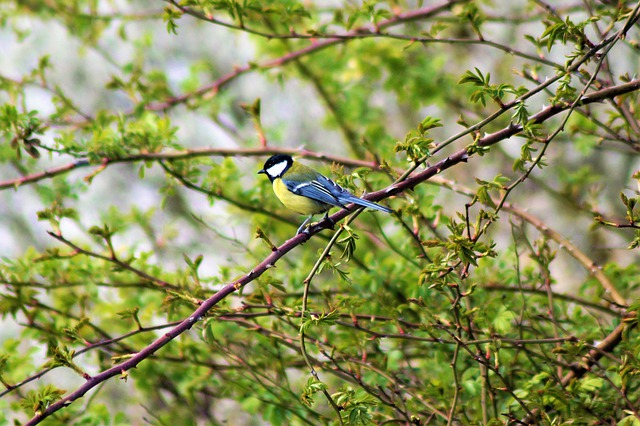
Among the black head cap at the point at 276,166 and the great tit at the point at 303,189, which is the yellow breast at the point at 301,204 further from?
the black head cap at the point at 276,166

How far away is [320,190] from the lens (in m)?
2.63

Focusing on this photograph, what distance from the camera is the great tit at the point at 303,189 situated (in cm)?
256

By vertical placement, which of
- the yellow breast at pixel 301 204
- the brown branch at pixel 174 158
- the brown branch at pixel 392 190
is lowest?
the brown branch at pixel 392 190

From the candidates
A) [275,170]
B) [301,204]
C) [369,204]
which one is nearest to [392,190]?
[369,204]

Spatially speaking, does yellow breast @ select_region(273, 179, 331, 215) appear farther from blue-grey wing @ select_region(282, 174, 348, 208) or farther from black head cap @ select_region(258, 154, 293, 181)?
black head cap @ select_region(258, 154, 293, 181)

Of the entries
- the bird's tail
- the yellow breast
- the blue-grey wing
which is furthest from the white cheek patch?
the bird's tail

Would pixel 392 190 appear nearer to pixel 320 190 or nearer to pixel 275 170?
pixel 320 190

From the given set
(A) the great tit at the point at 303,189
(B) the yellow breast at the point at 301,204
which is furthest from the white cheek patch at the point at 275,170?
(B) the yellow breast at the point at 301,204

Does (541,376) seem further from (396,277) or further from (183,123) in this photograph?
(183,123)

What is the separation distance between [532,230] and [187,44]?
419 cm

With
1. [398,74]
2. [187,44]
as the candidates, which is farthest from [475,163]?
[187,44]

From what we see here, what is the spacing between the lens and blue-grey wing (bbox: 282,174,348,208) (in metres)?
2.54

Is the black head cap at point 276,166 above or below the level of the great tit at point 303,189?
above

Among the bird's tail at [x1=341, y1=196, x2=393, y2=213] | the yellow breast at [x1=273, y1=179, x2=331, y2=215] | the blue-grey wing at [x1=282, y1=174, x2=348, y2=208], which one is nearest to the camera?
the bird's tail at [x1=341, y1=196, x2=393, y2=213]
